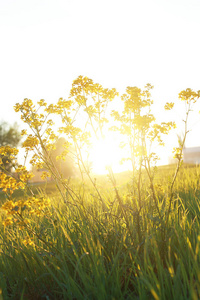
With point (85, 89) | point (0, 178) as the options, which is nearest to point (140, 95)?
point (85, 89)

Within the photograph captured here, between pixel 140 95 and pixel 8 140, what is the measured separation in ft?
99.6

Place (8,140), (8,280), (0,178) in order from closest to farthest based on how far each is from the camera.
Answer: (0,178), (8,280), (8,140)

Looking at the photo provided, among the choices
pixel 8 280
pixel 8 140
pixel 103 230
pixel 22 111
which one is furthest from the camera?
pixel 8 140

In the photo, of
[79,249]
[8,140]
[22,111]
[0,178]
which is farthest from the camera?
[8,140]

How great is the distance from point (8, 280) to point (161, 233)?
1.47m

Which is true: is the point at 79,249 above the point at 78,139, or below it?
below

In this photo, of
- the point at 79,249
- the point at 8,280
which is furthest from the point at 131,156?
the point at 8,280

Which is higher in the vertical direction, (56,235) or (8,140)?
(8,140)

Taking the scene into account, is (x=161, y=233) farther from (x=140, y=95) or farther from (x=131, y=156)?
(x=140, y=95)

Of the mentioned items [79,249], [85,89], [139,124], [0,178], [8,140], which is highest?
[8,140]

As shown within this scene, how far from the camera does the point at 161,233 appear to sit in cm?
227

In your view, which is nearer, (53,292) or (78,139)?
(53,292)

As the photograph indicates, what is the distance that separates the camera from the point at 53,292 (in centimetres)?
202

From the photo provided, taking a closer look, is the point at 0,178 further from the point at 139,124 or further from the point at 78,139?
the point at 139,124
